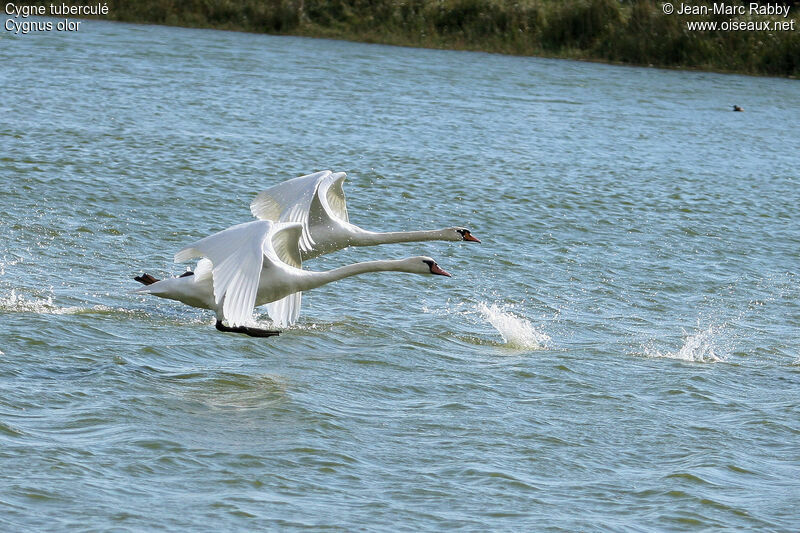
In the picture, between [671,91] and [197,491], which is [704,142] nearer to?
[671,91]

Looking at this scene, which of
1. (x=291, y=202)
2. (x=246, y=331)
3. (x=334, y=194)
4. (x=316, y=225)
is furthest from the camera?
(x=334, y=194)

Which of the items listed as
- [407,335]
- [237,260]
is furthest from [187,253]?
[407,335]

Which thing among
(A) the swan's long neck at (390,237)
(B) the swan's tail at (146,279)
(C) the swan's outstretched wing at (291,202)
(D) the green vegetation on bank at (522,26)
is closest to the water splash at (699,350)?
(A) the swan's long neck at (390,237)

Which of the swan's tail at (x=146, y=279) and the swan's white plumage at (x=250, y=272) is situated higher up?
the swan's white plumage at (x=250, y=272)

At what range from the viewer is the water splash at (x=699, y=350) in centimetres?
1072

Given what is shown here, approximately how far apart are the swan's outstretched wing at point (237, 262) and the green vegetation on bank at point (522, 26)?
2859 centimetres

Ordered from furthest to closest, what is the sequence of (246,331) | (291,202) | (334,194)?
(334,194) → (291,202) → (246,331)

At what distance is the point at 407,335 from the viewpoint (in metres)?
10.7

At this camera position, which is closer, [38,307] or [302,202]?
[38,307]

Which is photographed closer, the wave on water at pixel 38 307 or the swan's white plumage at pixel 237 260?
the swan's white plumage at pixel 237 260

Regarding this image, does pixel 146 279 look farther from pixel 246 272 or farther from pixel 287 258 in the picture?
pixel 246 272

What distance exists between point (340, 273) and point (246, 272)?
3.81 ft

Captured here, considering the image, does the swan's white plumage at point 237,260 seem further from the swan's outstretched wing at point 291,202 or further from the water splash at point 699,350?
the water splash at point 699,350

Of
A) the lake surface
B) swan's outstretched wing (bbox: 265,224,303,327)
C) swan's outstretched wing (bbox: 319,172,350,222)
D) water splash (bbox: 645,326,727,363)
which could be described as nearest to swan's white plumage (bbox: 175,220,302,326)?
swan's outstretched wing (bbox: 265,224,303,327)
